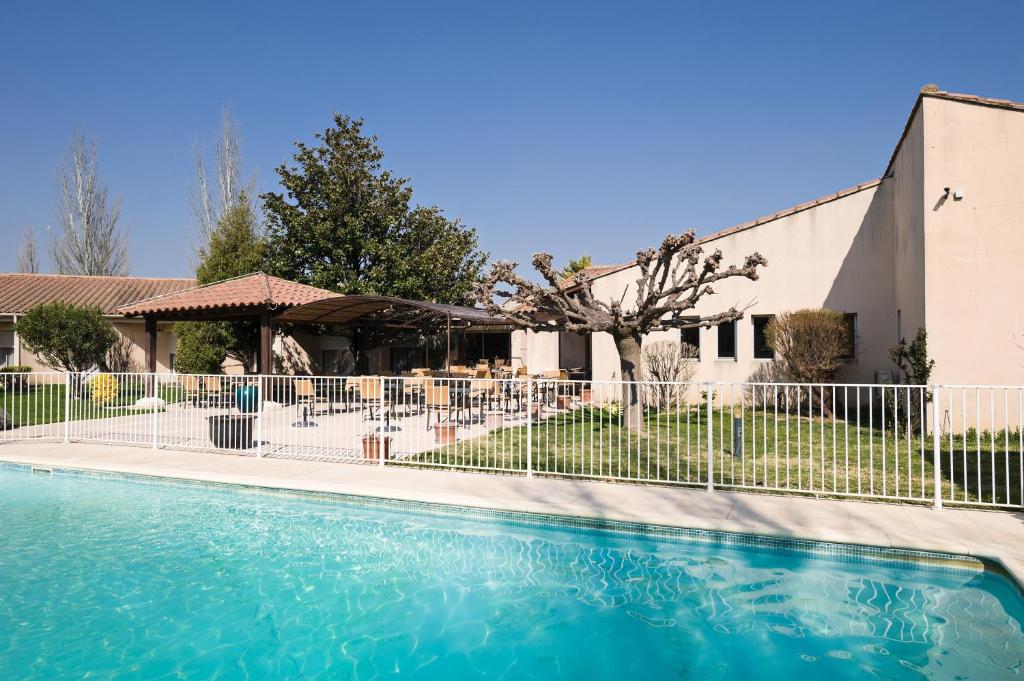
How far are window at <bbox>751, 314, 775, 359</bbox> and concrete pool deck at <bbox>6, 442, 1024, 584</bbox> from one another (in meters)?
10.6

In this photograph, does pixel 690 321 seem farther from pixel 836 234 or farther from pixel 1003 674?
pixel 1003 674

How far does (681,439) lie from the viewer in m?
12.7

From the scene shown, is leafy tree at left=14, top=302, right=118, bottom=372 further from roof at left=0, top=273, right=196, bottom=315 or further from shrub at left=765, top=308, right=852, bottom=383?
shrub at left=765, top=308, right=852, bottom=383

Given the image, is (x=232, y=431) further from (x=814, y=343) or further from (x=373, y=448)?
(x=814, y=343)

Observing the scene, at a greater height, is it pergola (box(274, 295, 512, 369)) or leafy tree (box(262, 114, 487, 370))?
leafy tree (box(262, 114, 487, 370))

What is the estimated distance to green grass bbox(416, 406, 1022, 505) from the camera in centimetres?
793

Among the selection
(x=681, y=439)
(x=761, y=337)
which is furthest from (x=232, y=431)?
(x=761, y=337)

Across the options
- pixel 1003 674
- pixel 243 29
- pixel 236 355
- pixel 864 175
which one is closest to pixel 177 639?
pixel 1003 674

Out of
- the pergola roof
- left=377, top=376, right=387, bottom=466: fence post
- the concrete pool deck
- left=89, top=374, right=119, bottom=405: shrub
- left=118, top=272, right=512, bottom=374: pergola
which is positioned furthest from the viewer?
left=118, top=272, right=512, bottom=374: pergola

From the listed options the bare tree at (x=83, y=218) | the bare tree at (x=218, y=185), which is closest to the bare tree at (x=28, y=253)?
the bare tree at (x=83, y=218)

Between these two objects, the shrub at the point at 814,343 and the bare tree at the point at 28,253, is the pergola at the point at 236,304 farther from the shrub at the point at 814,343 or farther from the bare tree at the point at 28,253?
the bare tree at the point at 28,253

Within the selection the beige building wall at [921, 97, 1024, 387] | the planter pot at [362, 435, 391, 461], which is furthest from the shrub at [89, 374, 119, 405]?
the beige building wall at [921, 97, 1024, 387]

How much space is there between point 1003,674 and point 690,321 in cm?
1068

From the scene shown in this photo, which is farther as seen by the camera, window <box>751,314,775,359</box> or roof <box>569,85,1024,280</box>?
window <box>751,314,775,359</box>
